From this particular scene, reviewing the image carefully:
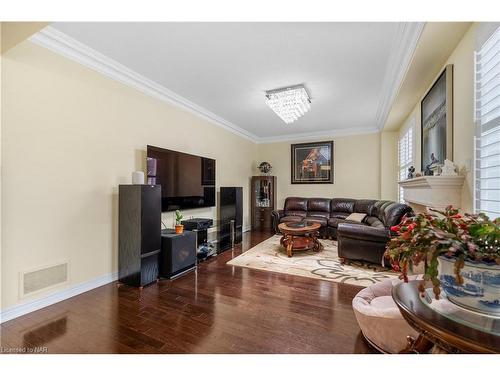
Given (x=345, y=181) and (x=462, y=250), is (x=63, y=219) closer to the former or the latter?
(x=462, y=250)

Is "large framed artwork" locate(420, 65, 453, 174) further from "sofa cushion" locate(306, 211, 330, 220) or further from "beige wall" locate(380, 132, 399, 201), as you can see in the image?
"sofa cushion" locate(306, 211, 330, 220)

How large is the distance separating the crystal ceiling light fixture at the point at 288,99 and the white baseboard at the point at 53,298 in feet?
10.9

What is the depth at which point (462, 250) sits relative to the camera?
35.2 inches

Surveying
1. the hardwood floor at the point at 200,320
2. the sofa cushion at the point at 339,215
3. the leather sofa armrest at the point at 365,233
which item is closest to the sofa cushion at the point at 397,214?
the leather sofa armrest at the point at 365,233

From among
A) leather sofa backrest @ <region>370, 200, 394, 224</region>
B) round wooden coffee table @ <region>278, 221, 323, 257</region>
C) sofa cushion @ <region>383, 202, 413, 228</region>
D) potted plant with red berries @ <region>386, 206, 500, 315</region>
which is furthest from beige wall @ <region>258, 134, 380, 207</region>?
potted plant with red berries @ <region>386, 206, 500, 315</region>

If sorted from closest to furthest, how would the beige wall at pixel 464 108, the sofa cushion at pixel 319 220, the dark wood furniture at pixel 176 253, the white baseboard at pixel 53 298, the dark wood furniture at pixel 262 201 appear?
1. the beige wall at pixel 464 108
2. the white baseboard at pixel 53 298
3. the dark wood furniture at pixel 176 253
4. the sofa cushion at pixel 319 220
5. the dark wood furniture at pixel 262 201

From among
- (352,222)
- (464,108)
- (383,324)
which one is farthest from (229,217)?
(464,108)

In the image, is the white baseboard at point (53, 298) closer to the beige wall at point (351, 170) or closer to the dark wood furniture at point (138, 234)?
the dark wood furniture at point (138, 234)

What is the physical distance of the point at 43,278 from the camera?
221 centimetres

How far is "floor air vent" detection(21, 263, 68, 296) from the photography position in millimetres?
2104

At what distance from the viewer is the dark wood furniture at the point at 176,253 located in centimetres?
291

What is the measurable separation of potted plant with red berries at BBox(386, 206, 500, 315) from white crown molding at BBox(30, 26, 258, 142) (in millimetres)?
3344
